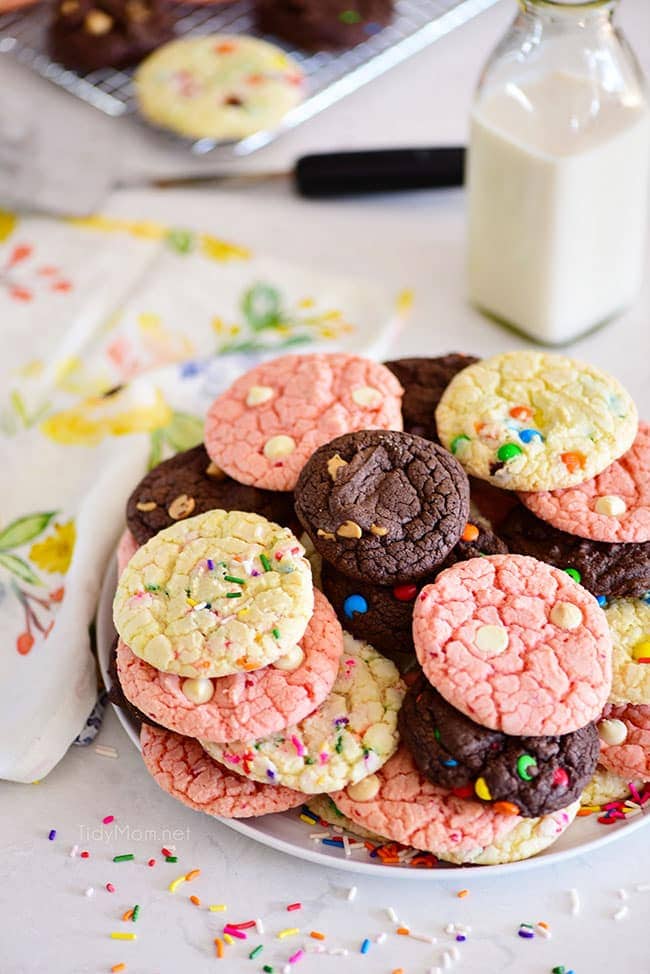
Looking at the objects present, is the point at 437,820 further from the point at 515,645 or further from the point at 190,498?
the point at 190,498

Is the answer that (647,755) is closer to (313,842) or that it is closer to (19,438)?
(313,842)

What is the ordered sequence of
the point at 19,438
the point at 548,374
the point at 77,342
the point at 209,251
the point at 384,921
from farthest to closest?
the point at 209,251 → the point at 77,342 → the point at 19,438 → the point at 548,374 → the point at 384,921

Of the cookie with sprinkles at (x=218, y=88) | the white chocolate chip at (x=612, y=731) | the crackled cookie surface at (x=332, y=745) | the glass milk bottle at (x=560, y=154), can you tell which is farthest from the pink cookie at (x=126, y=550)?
the cookie with sprinkles at (x=218, y=88)

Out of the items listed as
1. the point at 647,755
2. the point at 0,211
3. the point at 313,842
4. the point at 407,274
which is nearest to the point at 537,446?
the point at 647,755

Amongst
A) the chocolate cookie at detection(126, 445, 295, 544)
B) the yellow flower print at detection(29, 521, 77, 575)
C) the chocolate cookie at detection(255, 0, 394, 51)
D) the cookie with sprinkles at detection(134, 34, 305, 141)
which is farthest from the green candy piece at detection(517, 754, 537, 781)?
the chocolate cookie at detection(255, 0, 394, 51)

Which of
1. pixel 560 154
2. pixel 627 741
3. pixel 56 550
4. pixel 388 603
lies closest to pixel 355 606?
pixel 388 603

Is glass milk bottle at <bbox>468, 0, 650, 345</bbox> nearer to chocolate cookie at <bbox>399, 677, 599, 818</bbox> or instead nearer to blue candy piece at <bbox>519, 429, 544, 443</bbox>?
blue candy piece at <bbox>519, 429, 544, 443</bbox>

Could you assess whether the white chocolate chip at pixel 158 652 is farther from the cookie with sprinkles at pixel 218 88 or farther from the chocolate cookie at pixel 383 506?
the cookie with sprinkles at pixel 218 88

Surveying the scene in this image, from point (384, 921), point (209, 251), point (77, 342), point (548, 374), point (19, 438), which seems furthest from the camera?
point (209, 251)
